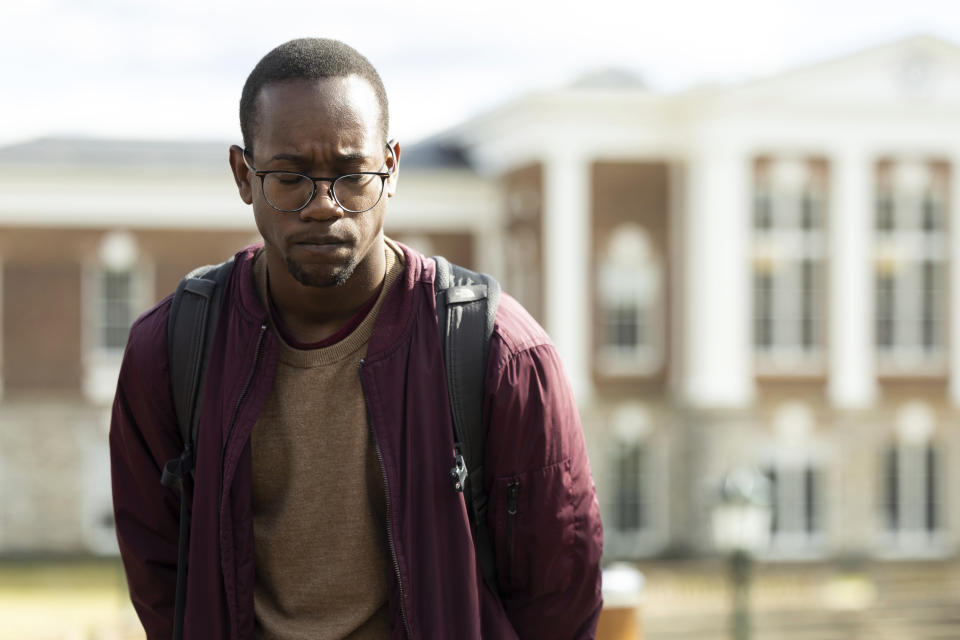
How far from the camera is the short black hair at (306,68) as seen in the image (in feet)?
6.98

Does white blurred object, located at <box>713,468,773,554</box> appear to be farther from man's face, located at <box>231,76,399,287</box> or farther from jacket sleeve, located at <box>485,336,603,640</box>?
man's face, located at <box>231,76,399,287</box>

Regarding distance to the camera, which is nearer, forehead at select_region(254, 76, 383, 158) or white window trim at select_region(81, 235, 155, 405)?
forehead at select_region(254, 76, 383, 158)

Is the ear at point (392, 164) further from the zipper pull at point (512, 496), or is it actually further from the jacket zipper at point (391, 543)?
the zipper pull at point (512, 496)

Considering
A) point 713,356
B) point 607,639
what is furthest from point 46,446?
point 607,639

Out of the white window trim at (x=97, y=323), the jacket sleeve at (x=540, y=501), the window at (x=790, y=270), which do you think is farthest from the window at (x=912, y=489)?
the jacket sleeve at (x=540, y=501)

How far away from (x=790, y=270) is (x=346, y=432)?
19184 millimetres

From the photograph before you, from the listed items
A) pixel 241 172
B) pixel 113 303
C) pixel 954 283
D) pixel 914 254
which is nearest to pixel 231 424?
pixel 241 172

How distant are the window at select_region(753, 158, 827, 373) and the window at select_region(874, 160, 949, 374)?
1.06 meters

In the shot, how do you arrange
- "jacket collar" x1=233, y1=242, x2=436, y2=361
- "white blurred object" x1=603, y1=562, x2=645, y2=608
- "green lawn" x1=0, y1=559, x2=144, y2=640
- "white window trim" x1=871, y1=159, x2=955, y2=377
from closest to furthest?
1. "jacket collar" x1=233, y1=242, x2=436, y2=361
2. "white blurred object" x1=603, y1=562, x2=645, y2=608
3. "green lawn" x1=0, y1=559, x2=144, y2=640
4. "white window trim" x1=871, y1=159, x2=955, y2=377

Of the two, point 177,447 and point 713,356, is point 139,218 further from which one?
point 177,447

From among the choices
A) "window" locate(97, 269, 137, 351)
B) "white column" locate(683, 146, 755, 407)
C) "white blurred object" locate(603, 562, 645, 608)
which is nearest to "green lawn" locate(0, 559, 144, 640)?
"window" locate(97, 269, 137, 351)

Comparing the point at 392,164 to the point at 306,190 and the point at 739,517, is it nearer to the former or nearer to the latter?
the point at 306,190

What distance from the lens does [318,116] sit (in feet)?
6.89

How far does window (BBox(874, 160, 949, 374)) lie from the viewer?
20.8 metres
